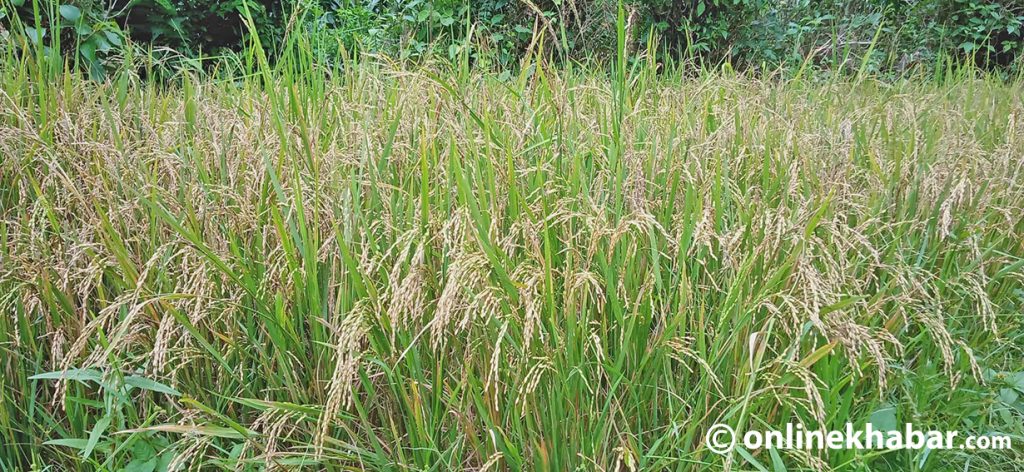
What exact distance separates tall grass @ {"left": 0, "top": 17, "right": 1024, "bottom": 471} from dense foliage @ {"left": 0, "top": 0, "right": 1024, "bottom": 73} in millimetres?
2524

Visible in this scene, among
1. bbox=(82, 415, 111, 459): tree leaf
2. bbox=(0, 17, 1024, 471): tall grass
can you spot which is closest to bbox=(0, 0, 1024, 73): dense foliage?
bbox=(0, 17, 1024, 471): tall grass

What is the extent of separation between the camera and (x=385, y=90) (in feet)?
8.11

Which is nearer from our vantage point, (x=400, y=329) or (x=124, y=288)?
(x=400, y=329)

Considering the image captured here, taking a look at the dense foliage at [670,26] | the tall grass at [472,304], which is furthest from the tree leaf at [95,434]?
the dense foliage at [670,26]

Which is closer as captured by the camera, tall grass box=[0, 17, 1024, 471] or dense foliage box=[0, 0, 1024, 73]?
tall grass box=[0, 17, 1024, 471]

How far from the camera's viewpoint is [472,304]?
1210 mm

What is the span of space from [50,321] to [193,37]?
12.7ft

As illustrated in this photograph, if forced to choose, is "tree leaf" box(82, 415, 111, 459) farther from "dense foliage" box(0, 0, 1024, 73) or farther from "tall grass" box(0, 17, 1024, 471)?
"dense foliage" box(0, 0, 1024, 73)

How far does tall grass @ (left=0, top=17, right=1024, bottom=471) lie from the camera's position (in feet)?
4.28

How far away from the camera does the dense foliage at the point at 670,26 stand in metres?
4.50

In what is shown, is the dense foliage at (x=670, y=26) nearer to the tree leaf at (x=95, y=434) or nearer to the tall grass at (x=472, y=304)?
the tall grass at (x=472, y=304)

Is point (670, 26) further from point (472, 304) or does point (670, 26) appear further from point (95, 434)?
point (95, 434)

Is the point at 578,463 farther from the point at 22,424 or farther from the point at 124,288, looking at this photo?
the point at 22,424

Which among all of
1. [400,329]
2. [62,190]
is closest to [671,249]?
[400,329]
